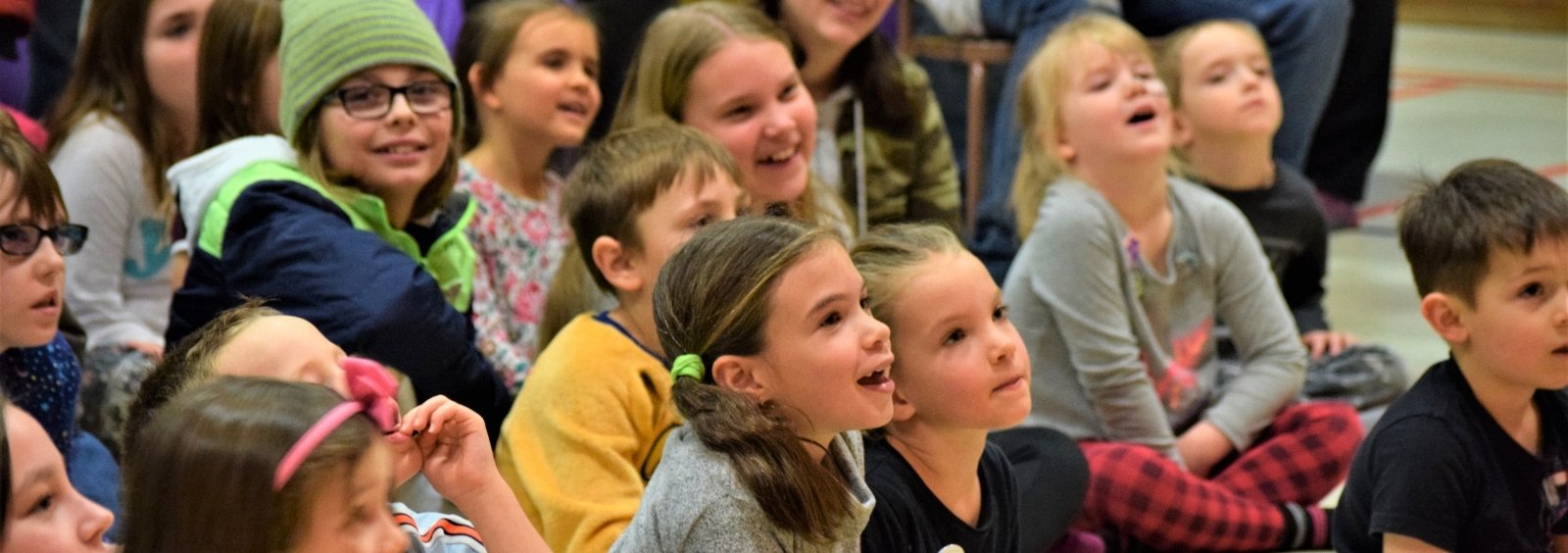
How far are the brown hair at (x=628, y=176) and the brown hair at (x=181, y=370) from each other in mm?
612

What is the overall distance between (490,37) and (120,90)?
0.54 meters

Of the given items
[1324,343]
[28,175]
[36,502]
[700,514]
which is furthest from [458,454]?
[1324,343]

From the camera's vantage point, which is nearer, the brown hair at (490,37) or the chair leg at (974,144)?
the brown hair at (490,37)

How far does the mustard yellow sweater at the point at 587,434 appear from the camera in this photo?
2041mm

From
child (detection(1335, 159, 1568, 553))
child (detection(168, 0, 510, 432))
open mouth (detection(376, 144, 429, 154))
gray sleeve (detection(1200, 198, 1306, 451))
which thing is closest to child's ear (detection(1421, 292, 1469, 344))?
child (detection(1335, 159, 1568, 553))

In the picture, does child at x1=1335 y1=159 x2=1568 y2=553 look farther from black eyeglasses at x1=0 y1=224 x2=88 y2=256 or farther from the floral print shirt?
black eyeglasses at x1=0 y1=224 x2=88 y2=256

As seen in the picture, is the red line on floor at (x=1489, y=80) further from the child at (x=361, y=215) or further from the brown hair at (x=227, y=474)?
the brown hair at (x=227, y=474)

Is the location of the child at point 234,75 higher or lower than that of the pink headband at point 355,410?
lower

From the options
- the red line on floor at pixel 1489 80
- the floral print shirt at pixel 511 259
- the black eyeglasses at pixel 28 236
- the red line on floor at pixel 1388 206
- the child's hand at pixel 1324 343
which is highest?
the black eyeglasses at pixel 28 236

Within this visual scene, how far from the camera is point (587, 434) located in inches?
80.8

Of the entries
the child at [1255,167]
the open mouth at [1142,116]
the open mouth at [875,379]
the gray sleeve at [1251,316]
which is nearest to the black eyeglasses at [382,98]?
the open mouth at [875,379]

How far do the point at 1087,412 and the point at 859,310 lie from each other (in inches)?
43.1

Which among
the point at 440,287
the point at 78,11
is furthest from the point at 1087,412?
the point at 78,11

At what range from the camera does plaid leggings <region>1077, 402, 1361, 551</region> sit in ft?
8.46
